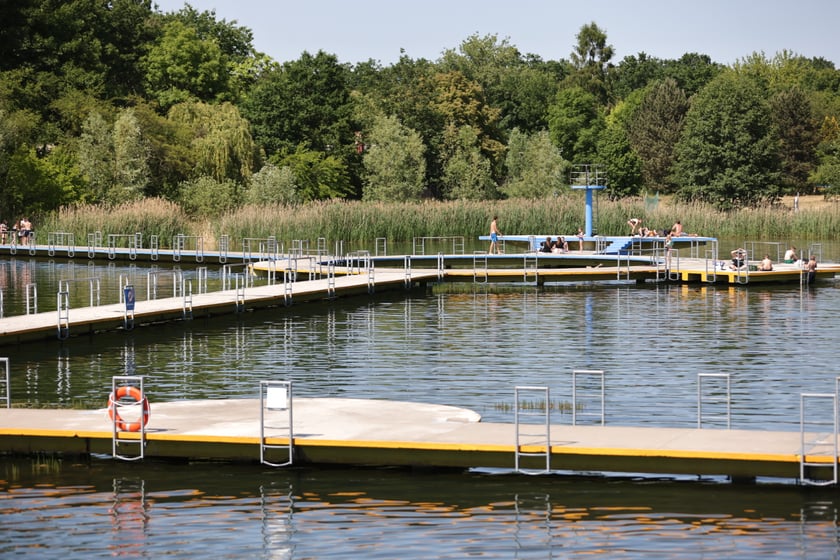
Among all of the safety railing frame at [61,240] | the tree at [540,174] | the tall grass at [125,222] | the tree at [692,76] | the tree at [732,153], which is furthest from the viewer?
the tree at [692,76]

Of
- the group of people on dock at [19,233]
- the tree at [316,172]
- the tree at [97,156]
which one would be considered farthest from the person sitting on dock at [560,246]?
the tree at [316,172]

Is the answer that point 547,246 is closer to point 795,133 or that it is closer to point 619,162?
point 619,162

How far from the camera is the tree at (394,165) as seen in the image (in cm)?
10531

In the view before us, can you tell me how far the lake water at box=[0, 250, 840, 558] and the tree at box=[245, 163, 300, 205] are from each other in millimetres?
37125

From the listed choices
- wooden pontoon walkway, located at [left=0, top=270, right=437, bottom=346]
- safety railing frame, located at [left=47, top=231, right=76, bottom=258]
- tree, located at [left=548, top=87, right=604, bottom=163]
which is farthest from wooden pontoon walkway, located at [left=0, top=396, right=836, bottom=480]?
tree, located at [left=548, top=87, right=604, bottom=163]

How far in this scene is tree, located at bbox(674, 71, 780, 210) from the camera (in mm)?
109125

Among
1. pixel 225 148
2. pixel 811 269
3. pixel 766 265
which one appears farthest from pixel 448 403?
pixel 225 148

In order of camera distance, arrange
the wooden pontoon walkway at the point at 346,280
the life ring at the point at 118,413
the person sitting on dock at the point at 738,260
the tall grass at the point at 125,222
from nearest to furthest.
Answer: the life ring at the point at 118,413 < the wooden pontoon walkway at the point at 346,280 < the person sitting on dock at the point at 738,260 < the tall grass at the point at 125,222

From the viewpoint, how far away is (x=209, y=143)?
313ft

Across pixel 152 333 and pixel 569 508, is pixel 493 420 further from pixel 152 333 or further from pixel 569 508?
pixel 152 333

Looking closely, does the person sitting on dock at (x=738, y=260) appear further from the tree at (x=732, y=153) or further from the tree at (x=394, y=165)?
the tree at (x=732, y=153)

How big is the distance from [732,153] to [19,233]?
56.2 meters

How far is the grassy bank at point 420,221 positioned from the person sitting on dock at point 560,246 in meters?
12.1

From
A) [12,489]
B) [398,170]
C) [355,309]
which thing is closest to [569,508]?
[12,489]
